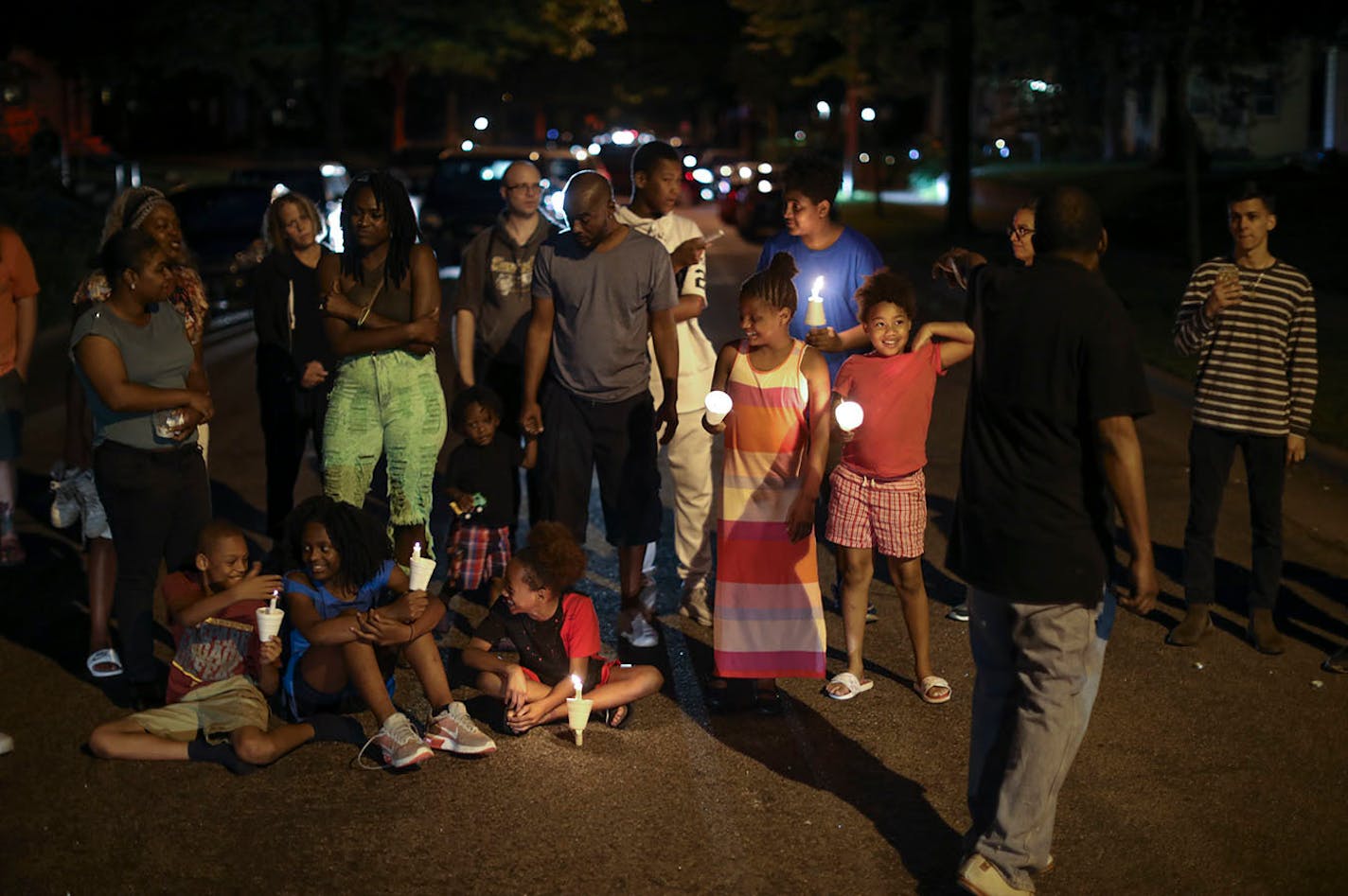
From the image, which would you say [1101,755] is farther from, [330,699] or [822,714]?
[330,699]

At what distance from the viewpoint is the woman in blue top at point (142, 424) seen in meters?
6.05

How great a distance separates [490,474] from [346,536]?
1515mm

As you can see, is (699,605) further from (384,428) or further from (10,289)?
(10,289)

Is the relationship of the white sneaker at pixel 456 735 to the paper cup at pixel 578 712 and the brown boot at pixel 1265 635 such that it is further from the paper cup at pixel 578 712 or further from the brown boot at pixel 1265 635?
the brown boot at pixel 1265 635

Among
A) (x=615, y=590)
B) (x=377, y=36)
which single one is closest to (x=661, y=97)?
(x=377, y=36)

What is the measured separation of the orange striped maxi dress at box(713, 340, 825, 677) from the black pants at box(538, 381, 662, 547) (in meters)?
0.93

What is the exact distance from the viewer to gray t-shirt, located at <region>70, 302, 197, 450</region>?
6.08m

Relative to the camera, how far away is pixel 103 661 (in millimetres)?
6652

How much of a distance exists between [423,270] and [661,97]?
9273cm

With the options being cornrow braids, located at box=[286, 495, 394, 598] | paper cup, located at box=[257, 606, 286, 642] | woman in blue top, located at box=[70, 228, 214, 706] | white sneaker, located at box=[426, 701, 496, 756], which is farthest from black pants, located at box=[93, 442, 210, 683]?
white sneaker, located at box=[426, 701, 496, 756]

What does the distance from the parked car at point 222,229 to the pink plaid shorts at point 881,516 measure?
14724 mm

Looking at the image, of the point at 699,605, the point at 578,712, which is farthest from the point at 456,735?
the point at 699,605

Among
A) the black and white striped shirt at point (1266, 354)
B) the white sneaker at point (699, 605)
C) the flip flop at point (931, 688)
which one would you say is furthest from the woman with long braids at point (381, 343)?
the black and white striped shirt at point (1266, 354)

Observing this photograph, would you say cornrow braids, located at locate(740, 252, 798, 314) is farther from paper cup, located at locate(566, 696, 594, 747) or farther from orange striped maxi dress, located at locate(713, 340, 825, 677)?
paper cup, located at locate(566, 696, 594, 747)
